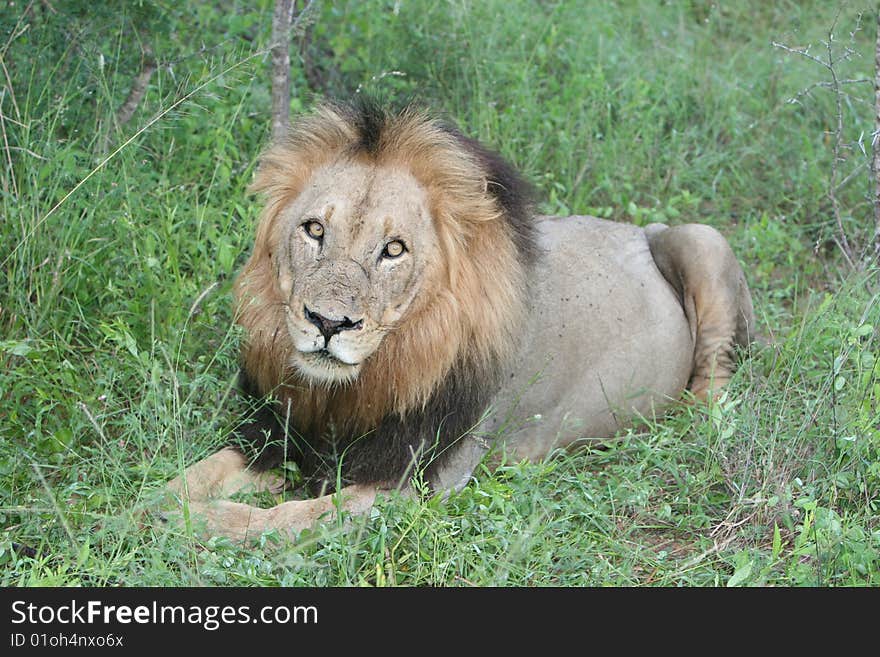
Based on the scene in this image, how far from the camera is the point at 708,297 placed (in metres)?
4.88

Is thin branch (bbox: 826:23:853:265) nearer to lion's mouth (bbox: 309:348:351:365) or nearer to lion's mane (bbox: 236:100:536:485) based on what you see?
lion's mane (bbox: 236:100:536:485)

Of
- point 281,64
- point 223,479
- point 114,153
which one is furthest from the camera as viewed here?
point 281,64

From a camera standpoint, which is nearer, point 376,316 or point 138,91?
point 376,316

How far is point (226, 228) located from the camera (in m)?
4.83

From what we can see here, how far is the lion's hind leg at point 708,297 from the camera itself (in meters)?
4.88

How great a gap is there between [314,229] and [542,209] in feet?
4.52

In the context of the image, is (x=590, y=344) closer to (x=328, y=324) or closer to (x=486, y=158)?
(x=486, y=158)

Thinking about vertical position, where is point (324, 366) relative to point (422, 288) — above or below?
below

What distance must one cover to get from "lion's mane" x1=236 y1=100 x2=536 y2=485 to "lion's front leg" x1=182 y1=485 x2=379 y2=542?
11 centimetres

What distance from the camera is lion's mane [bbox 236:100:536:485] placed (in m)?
3.74

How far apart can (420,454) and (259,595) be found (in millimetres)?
821

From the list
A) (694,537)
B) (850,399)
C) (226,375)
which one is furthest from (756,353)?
(226,375)

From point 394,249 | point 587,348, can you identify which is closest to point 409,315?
point 394,249

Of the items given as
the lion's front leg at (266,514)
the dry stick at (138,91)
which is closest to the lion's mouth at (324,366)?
the lion's front leg at (266,514)
